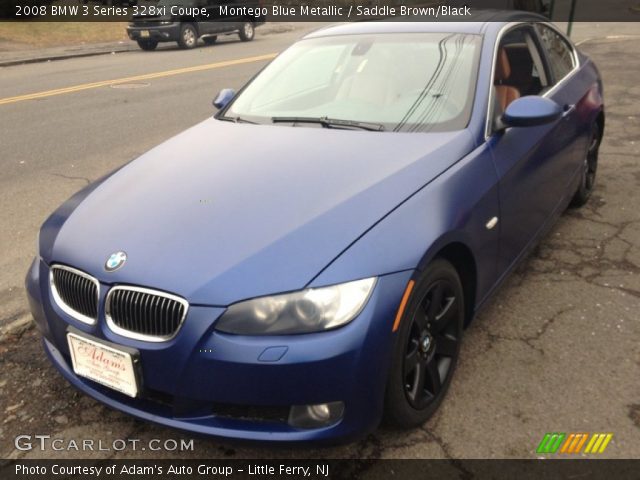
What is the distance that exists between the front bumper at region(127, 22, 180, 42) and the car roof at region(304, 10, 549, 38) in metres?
15.2

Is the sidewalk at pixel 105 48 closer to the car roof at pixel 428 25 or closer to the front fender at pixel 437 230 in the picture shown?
the car roof at pixel 428 25

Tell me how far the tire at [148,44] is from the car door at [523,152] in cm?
1670

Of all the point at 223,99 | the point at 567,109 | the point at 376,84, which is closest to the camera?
the point at 376,84

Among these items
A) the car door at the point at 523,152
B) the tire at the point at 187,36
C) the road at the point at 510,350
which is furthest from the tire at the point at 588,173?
the tire at the point at 187,36

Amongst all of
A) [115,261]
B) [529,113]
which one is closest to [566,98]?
[529,113]

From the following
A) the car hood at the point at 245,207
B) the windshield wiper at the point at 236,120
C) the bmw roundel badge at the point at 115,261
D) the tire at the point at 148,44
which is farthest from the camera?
the tire at the point at 148,44

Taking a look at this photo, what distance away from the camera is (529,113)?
283cm

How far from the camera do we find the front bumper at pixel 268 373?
6.32ft

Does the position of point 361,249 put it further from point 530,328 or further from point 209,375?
point 530,328

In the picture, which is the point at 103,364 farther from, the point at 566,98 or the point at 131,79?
the point at 131,79

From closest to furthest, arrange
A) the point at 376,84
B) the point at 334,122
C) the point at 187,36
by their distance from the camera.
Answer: the point at 334,122
the point at 376,84
the point at 187,36

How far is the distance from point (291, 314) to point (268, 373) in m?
0.21

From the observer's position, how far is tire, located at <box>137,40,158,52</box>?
1828cm

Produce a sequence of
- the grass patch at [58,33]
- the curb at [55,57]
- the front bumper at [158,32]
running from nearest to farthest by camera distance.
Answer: the curb at [55,57] < the front bumper at [158,32] < the grass patch at [58,33]
